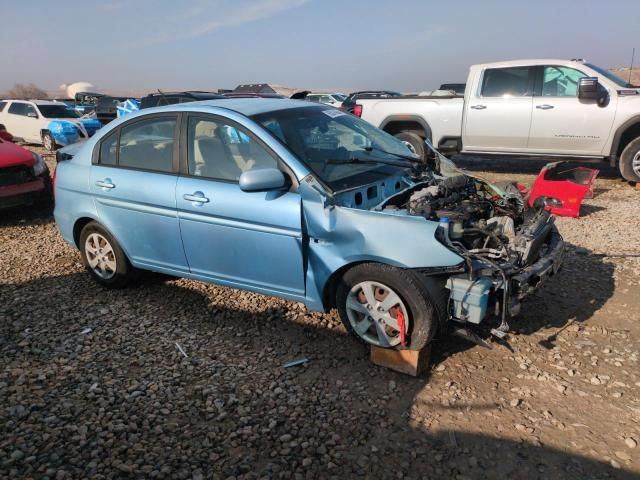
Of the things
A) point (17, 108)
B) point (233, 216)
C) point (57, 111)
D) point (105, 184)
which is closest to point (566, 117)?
point (233, 216)

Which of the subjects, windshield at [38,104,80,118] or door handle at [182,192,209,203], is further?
windshield at [38,104,80,118]

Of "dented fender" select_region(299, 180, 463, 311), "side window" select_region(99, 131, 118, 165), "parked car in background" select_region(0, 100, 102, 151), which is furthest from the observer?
"parked car in background" select_region(0, 100, 102, 151)

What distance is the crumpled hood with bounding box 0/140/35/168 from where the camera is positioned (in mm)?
7410

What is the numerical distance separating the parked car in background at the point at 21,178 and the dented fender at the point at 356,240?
18.7 ft

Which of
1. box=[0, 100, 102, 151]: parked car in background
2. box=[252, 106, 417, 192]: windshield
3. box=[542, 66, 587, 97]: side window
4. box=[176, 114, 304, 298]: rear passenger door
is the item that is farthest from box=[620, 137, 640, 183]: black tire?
box=[0, 100, 102, 151]: parked car in background

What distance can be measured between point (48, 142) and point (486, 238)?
15620mm

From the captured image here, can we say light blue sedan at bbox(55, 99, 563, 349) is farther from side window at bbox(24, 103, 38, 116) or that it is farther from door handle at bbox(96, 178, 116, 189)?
side window at bbox(24, 103, 38, 116)

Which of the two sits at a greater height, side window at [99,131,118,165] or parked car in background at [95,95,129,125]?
side window at [99,131,118,165]

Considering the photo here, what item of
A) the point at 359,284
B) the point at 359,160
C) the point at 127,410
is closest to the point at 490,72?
the point at 359,160

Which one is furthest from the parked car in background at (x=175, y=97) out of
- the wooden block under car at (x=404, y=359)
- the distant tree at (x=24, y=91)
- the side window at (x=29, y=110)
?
the distant tree at (x=24, y=91)

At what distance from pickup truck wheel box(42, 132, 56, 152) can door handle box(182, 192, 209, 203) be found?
13.8 m

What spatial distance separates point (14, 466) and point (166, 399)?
2.86 ft

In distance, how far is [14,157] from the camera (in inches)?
297

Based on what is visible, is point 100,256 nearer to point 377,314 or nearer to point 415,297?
point 377,314
